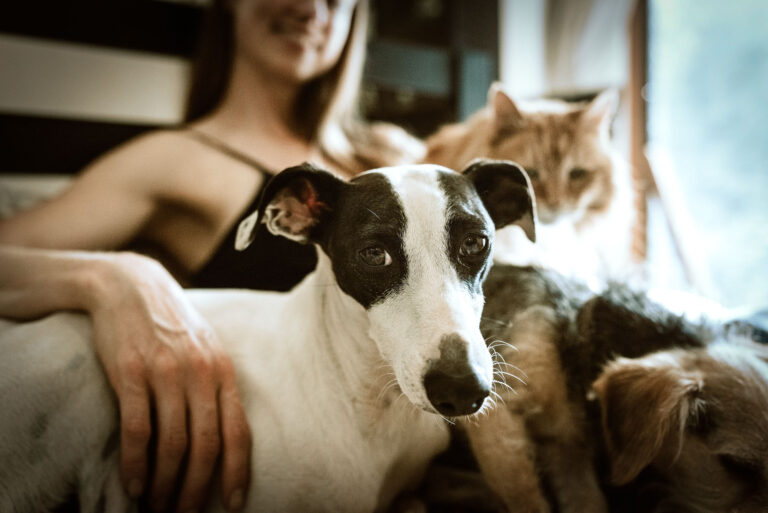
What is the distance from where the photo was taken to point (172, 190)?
2.35 feet

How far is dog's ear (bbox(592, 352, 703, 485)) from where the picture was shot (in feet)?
1.63

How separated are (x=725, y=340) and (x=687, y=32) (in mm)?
520

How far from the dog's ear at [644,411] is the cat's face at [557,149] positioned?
10.0 inches

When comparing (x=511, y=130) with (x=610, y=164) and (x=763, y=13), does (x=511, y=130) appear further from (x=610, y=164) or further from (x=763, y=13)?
(x=763, y=13)

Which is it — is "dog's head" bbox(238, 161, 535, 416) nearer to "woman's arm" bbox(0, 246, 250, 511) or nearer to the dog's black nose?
the dog's black nose

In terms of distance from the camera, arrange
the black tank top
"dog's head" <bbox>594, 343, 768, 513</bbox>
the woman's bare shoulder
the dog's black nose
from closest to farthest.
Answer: the dog's black nose, "dog's head" <bbox>594, 343, 768, 513</bbox>, the black tank top, the woman's bare shoulder

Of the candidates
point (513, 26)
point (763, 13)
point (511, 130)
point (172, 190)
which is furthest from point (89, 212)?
point (513, 26)

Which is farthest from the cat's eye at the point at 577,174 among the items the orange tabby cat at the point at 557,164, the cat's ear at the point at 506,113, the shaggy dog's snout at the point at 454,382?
the shaggy dog's snout at the point at 454,382

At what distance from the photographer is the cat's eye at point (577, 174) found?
0.73 m

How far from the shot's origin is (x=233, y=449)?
0.55 meters

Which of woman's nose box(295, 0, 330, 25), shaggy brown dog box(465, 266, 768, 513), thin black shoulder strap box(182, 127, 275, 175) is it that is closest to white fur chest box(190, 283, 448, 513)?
shaggy brown dog box(465, 266, 768, 513)

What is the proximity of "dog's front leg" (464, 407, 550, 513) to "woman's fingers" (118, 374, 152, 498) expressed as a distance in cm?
38

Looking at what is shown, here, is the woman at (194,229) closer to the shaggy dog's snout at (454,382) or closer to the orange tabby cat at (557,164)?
the orange tabby cat at (557,164)

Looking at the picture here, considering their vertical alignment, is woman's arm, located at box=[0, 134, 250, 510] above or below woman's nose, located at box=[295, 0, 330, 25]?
below
